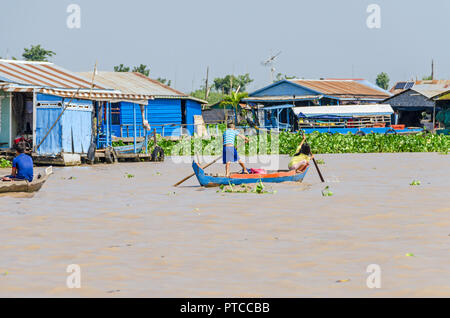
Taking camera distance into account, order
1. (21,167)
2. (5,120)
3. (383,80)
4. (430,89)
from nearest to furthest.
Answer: (21,167) → (5,120) → (430,89) → (383,80)

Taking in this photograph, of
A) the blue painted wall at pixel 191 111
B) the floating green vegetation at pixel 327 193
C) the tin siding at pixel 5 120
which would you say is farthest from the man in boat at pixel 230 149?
the blue painted wall at pixel 191 111

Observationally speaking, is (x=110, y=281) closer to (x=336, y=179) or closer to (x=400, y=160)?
(x=336, y=179)

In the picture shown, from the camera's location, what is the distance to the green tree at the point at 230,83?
86.5 m

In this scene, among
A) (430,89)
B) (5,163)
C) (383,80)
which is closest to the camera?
(5,163)

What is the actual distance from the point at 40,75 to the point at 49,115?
222 inches

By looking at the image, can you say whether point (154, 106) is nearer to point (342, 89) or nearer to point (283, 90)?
point (283, 90)

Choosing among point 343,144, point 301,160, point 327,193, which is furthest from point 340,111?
point 327,193

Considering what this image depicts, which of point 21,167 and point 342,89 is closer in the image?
point 21,167

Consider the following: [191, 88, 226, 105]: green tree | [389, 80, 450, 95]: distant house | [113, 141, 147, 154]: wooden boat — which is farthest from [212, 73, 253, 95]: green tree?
[113, 141, 147, 154]: wooden boat

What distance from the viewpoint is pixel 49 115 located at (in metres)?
24.0

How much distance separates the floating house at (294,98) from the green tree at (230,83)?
3116cm

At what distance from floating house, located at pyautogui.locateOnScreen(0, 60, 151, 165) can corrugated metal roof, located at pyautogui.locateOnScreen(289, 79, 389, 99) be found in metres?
25.8
